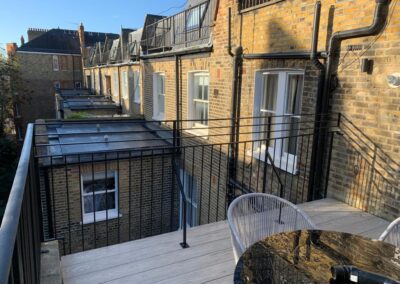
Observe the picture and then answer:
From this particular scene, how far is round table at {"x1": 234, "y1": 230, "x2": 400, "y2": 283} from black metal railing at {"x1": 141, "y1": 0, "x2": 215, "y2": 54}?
5.90 metres

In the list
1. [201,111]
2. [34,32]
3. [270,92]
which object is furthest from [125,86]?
[34,32]

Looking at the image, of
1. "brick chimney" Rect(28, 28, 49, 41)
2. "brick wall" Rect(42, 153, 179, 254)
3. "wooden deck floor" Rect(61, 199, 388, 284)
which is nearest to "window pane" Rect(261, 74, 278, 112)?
"wooden deck floor" Rect(61, 199, 388, 284)

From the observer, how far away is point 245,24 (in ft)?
18.4

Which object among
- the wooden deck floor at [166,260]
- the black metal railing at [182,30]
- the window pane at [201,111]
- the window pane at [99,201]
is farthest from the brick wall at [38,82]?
the wooden deck floor at [166,260]

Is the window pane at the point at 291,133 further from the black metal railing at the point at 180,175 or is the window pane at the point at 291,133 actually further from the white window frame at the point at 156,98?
the white window frame at the point at 156,98

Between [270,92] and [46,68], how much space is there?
29.0m

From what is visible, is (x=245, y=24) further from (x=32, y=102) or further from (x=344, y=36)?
(x=32, y=102)

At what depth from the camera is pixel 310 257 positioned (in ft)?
5.28

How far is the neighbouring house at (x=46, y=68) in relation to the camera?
90.8ft

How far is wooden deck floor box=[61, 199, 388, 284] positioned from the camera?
2463 mm

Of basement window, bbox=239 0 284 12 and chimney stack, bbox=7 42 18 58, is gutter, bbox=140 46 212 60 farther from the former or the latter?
chimney stack, bbox=7 42 18 58

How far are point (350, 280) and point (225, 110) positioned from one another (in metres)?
5.15

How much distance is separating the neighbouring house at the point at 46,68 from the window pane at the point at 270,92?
2576 cm

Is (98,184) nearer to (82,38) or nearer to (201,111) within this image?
(201,111)
